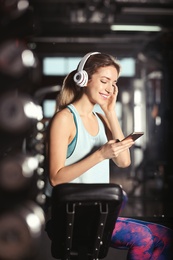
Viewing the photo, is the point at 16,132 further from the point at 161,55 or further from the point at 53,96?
the point at 161,55

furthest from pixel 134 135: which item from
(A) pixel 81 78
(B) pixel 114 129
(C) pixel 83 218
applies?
Result: (C) pixel 83 218

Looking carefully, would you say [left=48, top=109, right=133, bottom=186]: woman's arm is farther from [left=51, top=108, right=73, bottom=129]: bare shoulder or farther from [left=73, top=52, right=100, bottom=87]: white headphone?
[left=73, top=52, right=100, bottom=87]: white headphone

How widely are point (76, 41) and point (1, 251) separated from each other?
1099mm

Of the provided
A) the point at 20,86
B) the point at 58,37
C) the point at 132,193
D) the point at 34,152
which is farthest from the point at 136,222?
the point at 58,37

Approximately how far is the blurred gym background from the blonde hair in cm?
3

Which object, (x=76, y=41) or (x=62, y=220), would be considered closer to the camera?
(x=62, y=220)

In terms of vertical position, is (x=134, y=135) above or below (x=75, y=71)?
below

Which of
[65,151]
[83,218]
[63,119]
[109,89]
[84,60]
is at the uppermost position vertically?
[84,60]

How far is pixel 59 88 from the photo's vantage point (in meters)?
1.96

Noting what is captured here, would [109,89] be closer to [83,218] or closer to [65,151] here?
[65,151]

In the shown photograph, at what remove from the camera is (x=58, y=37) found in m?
1.97

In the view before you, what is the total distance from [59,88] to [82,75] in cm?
13

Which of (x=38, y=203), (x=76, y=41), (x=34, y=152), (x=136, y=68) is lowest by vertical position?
(x=38, y=203)

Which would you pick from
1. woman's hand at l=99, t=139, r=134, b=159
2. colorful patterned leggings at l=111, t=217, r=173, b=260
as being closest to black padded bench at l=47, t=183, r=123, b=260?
colorful patterned leggings at l=111, t=217, r=173, b=260
